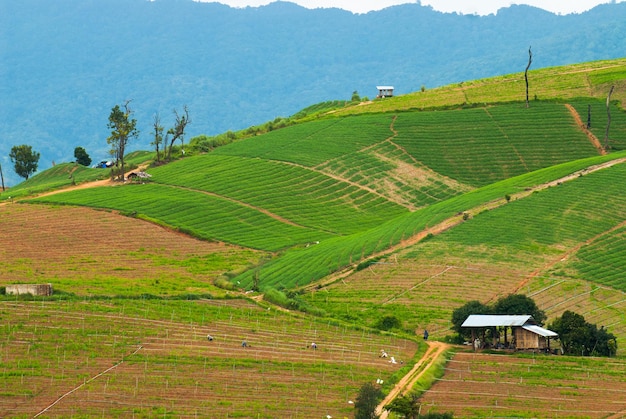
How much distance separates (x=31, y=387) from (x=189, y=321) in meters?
13.7

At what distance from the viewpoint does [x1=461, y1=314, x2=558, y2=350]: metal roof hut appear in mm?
61312

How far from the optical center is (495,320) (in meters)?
62.4

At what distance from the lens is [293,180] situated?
344 ft

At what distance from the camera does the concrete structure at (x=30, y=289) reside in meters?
68.3

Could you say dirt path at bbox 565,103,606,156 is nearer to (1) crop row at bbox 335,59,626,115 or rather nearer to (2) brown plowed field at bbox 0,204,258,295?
(1) crop row at bbox 335,59,626,115

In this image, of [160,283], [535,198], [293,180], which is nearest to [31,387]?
[160,283]

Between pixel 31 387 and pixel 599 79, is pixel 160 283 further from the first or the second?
pixel 599 79

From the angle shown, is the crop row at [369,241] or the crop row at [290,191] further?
the crop row at [290,191]

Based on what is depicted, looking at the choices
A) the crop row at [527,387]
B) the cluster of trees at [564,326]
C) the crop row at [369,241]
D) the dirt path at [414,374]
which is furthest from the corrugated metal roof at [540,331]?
the crop row at [369,241]

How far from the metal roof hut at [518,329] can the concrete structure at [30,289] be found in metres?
24.1

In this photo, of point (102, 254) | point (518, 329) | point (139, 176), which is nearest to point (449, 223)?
point (518, 329)

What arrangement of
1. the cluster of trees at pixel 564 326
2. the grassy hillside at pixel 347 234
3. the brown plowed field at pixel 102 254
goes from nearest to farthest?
the grassy hillside at pixel 347 234, the cluster of trees at pixel 564 326, the brown plowed field at pixel 102 254

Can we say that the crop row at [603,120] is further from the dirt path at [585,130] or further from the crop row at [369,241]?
the crop row at [369,241]

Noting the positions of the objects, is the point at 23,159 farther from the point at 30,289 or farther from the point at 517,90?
the point at 30,289
